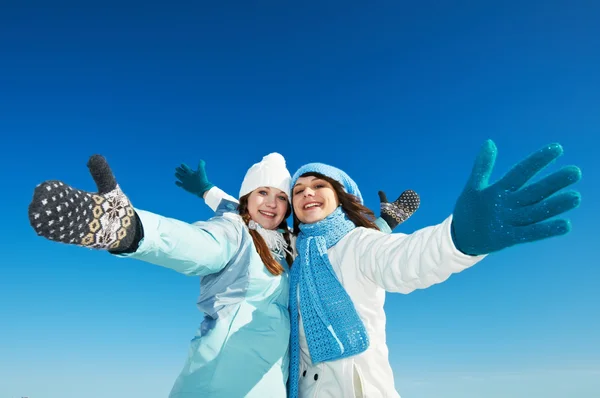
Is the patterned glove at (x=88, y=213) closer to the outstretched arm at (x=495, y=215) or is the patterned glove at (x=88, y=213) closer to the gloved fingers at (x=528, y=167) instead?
the outstretched arm at (x=495, y=215)

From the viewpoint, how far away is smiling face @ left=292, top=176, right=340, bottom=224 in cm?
380

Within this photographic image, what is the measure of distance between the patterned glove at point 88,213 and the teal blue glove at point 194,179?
4101mm

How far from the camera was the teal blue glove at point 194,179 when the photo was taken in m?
6.20

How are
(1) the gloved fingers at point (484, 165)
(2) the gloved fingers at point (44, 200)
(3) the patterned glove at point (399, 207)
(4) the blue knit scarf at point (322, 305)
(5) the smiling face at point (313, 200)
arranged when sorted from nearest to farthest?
1. (2) the gloved fingers at point (44, 200)
2. (1) the gloved fingers at point (484, 165)
3. (4) the blue knit scarf at point (322, 305)
4. (5) the smiling face at point (313, 200)
5. (3) the patterned glove at point (399, 207)

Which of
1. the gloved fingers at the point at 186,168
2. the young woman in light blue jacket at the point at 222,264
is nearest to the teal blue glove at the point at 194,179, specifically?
the gloved fingers at the point at 186,168

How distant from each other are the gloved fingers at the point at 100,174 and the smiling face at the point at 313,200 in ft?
6.62

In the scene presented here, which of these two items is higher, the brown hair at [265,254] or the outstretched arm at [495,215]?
the brown hair at [265,254]

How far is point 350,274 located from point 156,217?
1.69m

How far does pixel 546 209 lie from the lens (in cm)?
204

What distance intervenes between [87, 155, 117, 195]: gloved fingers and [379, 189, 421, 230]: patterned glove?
3915mm

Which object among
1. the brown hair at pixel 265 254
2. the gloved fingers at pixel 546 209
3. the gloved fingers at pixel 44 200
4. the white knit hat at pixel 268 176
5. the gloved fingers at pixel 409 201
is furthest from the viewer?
the gloved fingers at pixel 409 201

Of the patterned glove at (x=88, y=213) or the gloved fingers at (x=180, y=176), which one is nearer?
the patterned glove at (x=88, y=213)

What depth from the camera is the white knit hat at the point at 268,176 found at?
4.19 metres

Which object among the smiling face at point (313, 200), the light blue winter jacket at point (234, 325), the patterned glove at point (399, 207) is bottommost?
the light blue winter jacket at point (234, 325)
